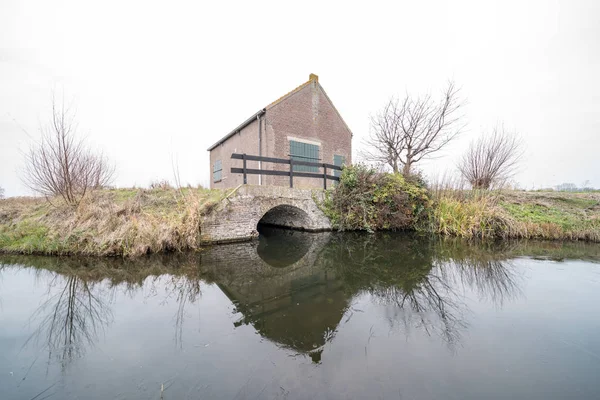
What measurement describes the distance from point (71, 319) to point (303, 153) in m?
13.3

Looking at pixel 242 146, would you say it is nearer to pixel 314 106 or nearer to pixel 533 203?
pixel 314 106

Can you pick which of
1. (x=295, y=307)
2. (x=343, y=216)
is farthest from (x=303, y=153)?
(x=295, y=307)

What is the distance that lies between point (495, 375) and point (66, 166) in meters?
11.8

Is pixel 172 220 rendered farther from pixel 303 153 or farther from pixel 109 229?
pixel 303 153

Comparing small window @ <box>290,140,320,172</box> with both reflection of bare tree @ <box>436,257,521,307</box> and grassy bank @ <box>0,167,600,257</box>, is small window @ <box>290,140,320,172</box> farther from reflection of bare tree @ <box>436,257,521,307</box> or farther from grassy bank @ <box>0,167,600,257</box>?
reflection of bare tree @ <box>436,257,521,307</box>

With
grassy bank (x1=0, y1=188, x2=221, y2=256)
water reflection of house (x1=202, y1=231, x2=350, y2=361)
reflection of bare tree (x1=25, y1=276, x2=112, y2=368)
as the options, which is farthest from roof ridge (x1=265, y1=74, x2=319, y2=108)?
reflection of bare tree (x1=25, y1=276, x2=112, y2=368)

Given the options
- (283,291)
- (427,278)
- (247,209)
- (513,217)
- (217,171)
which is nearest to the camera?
(283,291)

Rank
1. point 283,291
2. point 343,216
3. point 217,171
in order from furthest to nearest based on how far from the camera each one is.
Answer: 1. point 217,171
2. point 343,216
3. point 283,291

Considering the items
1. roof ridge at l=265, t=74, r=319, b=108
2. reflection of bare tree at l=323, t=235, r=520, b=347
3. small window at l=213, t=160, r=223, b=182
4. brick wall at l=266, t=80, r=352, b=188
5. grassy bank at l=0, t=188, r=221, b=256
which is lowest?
reflection of bare tree at l=323, t=235, r=520, b=347

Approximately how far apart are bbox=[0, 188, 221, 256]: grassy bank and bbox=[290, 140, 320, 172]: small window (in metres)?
7.81

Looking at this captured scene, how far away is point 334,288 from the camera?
14.2 feet

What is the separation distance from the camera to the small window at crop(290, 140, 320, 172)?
14941 mm

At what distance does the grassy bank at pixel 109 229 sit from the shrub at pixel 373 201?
5.28 m

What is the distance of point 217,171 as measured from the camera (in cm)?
1970
